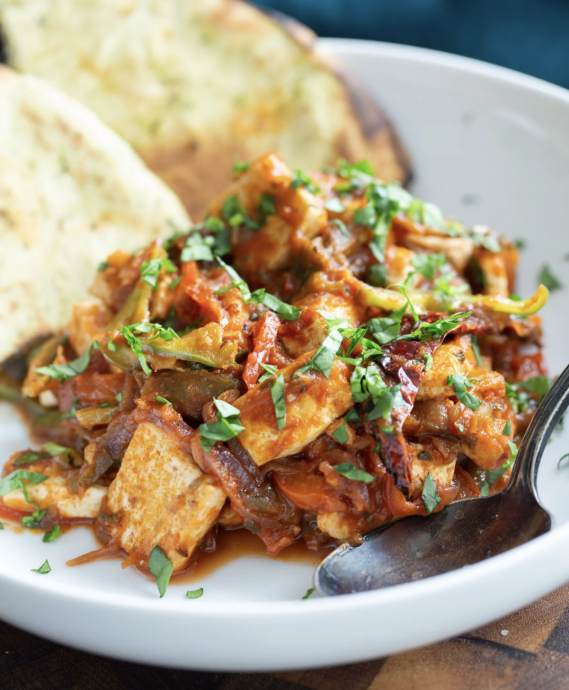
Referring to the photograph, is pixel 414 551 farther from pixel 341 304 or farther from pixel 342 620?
pixel 341 304

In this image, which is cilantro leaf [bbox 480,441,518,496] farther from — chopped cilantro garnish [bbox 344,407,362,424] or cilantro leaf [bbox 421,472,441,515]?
chopped cilantro garnish [bbox 344,407,362,424]

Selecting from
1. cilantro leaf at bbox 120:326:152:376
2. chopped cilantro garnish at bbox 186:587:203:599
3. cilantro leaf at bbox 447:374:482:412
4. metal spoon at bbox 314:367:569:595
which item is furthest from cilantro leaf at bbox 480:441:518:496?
cilantro leaf at bbox 120:326:152:376

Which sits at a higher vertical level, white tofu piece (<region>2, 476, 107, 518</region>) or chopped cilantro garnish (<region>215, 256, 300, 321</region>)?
chopped cilantro garnish (<region>215, 256, 300, 321</region>)

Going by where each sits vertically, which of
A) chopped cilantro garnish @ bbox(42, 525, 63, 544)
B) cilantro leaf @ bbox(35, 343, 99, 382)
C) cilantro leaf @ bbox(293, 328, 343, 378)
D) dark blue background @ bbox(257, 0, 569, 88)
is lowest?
chopped cilantro garnish @ bbox(42, 525, 63, 544)

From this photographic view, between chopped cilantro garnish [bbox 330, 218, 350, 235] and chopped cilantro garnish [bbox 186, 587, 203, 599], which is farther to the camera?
chopped cilantro garnish [bbox 330, 218, 350, 235]

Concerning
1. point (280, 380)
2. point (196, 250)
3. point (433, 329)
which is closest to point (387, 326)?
point (433, 329)

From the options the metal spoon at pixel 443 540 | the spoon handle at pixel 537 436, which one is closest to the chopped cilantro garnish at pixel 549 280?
the spoon handle at pixel 537 436

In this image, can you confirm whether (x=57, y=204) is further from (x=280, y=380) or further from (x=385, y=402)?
(x=385, y=402)

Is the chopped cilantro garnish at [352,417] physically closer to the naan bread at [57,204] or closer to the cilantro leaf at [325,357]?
the cilantro leaf at [325,357]
